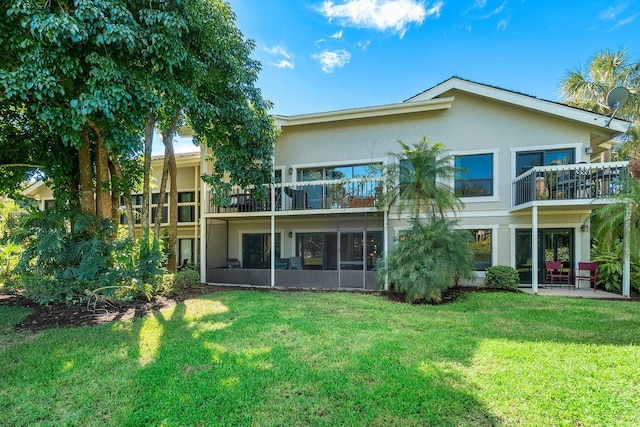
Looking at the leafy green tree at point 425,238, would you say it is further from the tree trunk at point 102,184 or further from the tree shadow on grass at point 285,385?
the tree trunk at point 102,184

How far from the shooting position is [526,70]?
49.4 feet

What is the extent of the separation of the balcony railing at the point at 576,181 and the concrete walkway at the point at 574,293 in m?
2.98

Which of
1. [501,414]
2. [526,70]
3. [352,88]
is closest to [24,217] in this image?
[501,414]

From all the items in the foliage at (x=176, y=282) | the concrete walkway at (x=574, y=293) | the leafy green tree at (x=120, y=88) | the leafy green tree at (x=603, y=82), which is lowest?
the concrete walkway at (x=574, y=293)

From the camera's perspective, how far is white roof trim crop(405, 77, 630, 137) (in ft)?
32.4

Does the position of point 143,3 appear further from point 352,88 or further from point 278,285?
point 352,88

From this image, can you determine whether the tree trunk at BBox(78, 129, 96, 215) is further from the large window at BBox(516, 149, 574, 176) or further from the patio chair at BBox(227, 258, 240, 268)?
the large window at BBox(516, 149, 574, 176)

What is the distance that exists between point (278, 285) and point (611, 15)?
17.7 m

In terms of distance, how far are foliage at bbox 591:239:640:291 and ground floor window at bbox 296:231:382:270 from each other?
7.44 m

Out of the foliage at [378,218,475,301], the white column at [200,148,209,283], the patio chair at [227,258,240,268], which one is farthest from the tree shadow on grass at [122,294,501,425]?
the patio chair at [227,258,240,268]

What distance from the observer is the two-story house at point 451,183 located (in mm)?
10125

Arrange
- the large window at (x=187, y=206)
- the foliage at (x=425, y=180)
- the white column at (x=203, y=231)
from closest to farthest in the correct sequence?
the foliage at (x=425, y=180), the white column at (x=203, y=231), the large window at (x=187, y=206)

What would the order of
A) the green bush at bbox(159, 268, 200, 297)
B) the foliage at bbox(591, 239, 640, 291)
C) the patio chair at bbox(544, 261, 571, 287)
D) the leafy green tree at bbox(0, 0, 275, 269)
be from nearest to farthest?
the leafy green tree at bbox(0, 0, 275, 269) < the green bush at bbox(159, 268, 200, 297) < the foliage at bbox(591, 239, 640, 291) < the patio chair at bbox(544, 261, 571, 287)

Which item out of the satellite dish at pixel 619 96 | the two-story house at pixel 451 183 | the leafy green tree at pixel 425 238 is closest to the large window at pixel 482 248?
the two-story house at pixel 451 183
